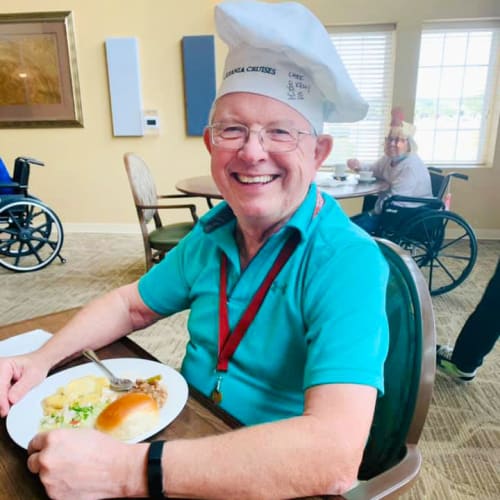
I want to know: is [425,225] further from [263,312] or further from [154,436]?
[154,436]

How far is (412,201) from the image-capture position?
10.3ft

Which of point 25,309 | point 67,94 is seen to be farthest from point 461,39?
point 25,309

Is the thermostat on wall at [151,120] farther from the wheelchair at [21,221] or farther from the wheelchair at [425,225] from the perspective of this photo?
the wheelchair at [425,225]

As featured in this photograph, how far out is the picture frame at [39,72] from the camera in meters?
4.71

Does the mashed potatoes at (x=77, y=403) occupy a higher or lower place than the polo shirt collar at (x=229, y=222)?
lower

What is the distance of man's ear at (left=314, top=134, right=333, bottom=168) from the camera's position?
2.99 feet

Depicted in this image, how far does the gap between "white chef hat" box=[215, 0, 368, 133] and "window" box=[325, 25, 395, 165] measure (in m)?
3.73

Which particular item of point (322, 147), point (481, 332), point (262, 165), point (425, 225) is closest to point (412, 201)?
point (425, 225)

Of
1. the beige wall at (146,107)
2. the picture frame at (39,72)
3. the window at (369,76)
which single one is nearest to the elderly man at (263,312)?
the window at (369,76)

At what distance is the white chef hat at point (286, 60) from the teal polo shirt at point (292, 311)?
19cm

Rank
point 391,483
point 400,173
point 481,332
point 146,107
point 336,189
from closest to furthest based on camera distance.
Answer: point 391,483 → point 481,332 → point 336,189 → point 400,173 → point 146,107

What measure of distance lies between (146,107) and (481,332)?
4095mm

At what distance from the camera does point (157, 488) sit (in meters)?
0.58

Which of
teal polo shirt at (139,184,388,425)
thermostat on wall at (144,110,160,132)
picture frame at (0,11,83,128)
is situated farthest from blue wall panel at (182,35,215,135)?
teal polo shirt at (139,184,388,425)
